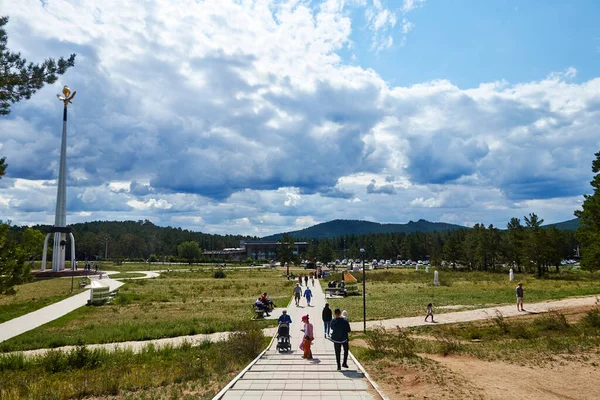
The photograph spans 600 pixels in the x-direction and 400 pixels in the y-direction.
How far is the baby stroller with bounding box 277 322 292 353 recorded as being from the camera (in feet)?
50.6

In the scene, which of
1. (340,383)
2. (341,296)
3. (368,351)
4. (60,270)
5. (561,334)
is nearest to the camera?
(340,383)

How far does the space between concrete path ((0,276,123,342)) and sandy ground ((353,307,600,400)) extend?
1932cm

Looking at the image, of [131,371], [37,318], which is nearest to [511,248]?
[37,318]

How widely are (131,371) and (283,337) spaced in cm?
523

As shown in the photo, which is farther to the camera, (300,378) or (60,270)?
(60,270)

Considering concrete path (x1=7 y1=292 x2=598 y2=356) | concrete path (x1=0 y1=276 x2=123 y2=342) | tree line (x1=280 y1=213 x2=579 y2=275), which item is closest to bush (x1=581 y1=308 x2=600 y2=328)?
concrete path (x1=7 y1=292 x2=598 y2=356)

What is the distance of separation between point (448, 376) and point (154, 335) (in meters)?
14.7

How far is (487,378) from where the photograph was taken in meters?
10.7

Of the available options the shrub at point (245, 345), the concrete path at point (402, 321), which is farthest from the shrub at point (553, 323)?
the shrub at point (245, 345)

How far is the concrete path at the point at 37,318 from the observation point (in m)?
22.6

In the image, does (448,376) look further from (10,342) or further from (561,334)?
(10,342)

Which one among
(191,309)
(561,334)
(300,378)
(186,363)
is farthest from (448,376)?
(191,309)

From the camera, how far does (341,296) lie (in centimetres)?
3816

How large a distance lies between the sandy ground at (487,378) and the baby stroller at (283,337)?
12.4 ft
